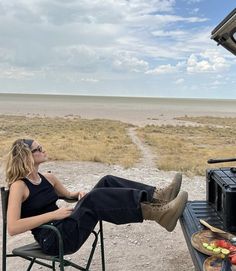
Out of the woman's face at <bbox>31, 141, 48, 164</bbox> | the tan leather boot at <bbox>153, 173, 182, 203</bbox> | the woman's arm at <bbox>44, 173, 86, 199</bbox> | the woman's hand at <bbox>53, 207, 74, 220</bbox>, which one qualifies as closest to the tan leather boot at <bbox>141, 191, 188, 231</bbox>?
the tan leather boot at <bbox>153, 173, 182, 203</bbox>

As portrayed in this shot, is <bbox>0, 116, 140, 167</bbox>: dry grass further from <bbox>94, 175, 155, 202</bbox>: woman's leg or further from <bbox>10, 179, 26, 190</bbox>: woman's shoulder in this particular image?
<bbox>10, 179, 26, 190</bbox>: woman's shoulder

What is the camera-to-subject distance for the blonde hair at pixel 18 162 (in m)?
2.49

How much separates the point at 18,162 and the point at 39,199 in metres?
0.29

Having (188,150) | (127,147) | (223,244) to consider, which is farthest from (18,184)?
(188,150)

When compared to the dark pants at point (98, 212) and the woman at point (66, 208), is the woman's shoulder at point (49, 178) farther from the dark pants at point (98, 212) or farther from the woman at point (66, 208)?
the dark pants at point (98, 212)

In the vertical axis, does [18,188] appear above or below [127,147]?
above

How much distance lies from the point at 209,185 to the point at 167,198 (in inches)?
21.9

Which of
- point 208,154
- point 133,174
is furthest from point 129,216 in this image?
point 208,154

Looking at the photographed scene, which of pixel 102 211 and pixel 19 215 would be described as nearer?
pixel 19 215

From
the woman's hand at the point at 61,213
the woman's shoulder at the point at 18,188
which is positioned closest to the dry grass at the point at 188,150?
the woman's hand at the point at 61,213

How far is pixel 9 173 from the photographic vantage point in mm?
2500

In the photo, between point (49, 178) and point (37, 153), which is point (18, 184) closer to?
point (37, 153)

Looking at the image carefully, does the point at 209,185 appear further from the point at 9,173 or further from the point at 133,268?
the point at 9,173

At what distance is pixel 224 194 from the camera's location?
2557mm
